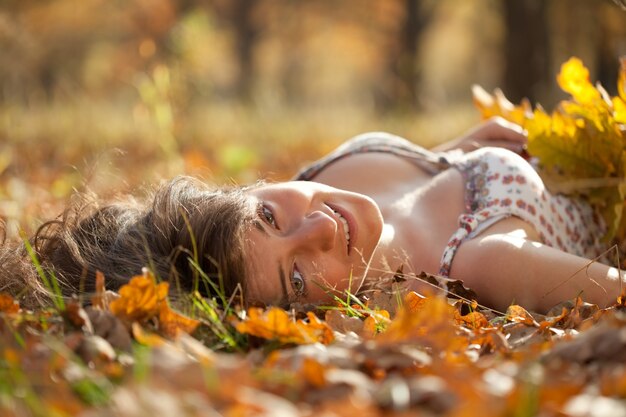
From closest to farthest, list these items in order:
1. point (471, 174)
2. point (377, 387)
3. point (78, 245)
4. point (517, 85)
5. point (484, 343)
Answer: point (377, 387) → point (484, 343) → point (78, 245) → point (471, 174) → point (517, 85)

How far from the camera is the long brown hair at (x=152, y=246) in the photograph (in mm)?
1995

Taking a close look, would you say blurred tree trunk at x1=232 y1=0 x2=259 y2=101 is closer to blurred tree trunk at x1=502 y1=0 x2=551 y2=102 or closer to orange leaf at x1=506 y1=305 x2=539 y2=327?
blurred tree trunk at x1=502 y1=0 x2=551 y2=102

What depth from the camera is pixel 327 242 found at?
2109 mm

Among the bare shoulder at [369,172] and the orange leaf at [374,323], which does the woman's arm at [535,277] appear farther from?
the bare shoulder at [369,172]

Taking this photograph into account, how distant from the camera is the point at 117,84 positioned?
22125 mm

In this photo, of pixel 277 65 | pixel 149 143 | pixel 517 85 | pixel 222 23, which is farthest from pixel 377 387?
pixel 277 65

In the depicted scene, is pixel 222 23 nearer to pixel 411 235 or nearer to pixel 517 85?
A: pixel 517 85

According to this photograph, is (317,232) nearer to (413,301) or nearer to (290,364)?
(413,301)

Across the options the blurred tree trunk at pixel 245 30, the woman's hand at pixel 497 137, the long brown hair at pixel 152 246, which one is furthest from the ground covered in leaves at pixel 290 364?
the blurred tree trunk at pixel 245 30

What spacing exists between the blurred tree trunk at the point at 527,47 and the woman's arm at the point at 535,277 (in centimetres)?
514

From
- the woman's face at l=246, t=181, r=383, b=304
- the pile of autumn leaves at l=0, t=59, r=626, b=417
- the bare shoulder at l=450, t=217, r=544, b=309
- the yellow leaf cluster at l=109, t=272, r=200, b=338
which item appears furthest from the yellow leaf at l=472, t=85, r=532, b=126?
the yellow leaf cluster at l=109, t=272, r=200, b=338

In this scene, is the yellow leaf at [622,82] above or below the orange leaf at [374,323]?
above

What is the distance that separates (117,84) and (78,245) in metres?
21.0

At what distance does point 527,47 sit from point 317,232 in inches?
230
